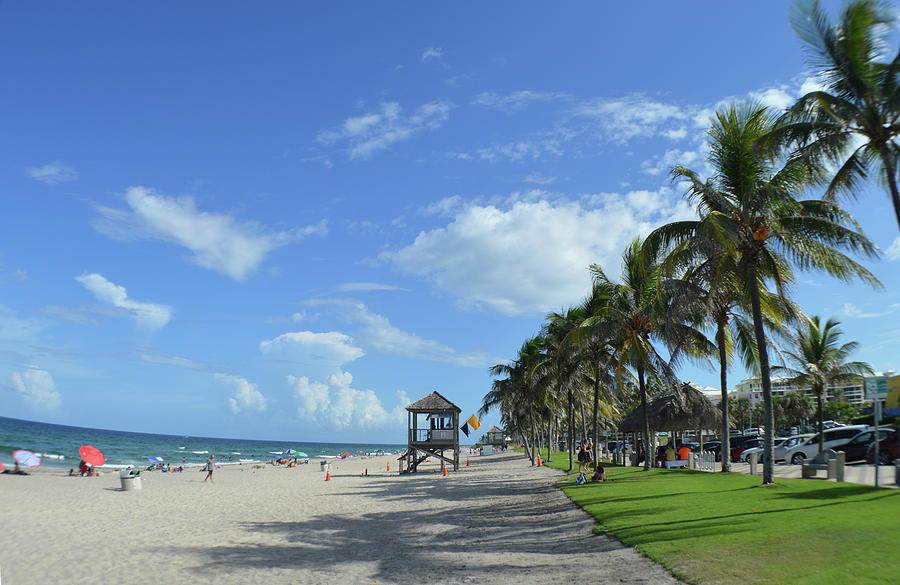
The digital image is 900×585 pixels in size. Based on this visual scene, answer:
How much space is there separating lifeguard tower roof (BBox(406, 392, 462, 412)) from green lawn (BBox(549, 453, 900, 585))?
21.7m

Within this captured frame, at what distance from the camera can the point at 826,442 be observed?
891 inches

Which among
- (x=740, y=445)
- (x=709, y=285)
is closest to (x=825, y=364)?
(x=740, y=445)

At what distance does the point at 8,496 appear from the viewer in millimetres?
22891

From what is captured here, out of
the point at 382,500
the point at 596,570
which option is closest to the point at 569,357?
the point at 382,500

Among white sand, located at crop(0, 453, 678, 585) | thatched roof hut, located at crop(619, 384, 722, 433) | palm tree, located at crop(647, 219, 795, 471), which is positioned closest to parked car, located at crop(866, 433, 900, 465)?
palm tree, located at crop(647, 219, 795, 471)

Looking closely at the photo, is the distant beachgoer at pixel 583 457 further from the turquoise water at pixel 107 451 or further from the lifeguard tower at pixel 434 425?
the turquoise water at pixel 107 451

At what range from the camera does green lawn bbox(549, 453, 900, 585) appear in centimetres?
676

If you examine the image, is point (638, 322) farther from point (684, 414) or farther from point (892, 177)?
point (892, 177)

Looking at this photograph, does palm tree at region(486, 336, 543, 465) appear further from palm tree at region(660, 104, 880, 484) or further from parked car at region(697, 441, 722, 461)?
palm tree at region(660, 104, 880, 484)

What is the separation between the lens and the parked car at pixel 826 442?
881 inches

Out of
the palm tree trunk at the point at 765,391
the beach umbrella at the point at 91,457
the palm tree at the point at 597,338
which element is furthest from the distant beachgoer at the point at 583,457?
the beach umbrella at the point at 91,457

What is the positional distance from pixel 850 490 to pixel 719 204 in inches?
310

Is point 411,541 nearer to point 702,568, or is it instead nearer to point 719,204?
point 702,568

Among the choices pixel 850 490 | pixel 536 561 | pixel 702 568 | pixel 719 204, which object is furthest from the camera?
pixel 719 204
